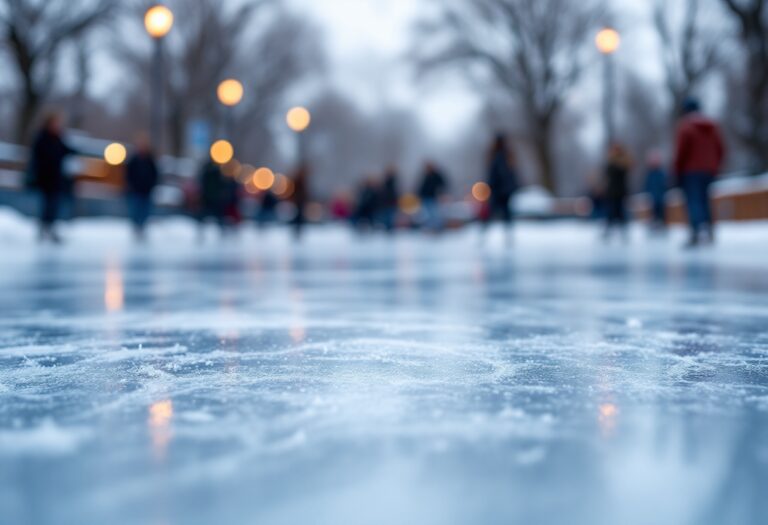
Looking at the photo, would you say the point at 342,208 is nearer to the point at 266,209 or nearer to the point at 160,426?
the point at 266,209

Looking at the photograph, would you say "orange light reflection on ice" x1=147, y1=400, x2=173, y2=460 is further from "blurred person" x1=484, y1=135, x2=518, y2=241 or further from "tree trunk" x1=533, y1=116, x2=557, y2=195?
"tree trunk" x1=533, y1=116, x2=557, y2=195

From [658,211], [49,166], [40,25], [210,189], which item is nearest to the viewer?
[49,166]

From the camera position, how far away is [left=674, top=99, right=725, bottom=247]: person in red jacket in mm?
10499

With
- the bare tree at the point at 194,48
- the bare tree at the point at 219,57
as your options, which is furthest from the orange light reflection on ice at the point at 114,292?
the bare tree at the point at 194,48

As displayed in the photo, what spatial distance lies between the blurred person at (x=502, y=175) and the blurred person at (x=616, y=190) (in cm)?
276

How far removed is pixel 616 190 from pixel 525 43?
17542 mm

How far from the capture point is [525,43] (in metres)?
31.8

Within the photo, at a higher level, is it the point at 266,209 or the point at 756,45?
the point at 756,45

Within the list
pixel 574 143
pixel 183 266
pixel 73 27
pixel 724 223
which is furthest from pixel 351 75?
pixel 183 266

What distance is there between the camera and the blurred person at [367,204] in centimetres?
2417

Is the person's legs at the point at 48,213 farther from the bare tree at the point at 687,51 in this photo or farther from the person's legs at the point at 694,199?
the bare tree at the point at 687,51

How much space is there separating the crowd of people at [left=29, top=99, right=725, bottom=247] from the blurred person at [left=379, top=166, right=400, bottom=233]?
0.03 metres

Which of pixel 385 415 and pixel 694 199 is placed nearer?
pixel 385 415

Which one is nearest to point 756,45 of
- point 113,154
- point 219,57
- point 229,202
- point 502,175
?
point 502,175
